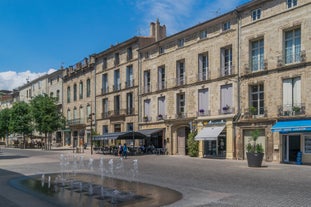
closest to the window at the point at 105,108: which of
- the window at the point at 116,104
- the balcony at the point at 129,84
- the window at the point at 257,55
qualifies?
the window at the point at 116,104

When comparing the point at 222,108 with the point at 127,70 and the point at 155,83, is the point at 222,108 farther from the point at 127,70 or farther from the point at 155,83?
the point at 127,70

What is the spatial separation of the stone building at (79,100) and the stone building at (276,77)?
26.6 meters

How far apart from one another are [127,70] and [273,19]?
20.7 meters

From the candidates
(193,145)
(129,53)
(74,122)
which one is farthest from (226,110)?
(74,122)

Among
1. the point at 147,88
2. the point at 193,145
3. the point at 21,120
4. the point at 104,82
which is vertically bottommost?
the point at 193,145

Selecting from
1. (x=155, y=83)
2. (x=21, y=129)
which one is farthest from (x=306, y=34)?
(x=21, y=129)

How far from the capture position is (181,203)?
30.6 feet

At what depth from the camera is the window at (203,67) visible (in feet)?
102

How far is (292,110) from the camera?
2328cm

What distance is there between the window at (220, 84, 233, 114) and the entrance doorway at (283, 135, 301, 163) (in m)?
5.22

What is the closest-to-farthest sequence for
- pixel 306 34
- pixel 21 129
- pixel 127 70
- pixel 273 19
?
pixel 306 34
pixel 273 19
pixel 127 70
pixel 21 129

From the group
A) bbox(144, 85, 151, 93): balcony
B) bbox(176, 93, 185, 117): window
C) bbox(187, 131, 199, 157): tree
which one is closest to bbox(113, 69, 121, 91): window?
bbox(144, 85, 151, 93): balcony

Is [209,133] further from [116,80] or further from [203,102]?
[116,80]

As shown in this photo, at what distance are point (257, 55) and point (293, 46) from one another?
3.11 metres
